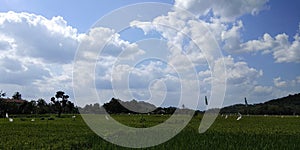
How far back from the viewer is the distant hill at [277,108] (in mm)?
75875

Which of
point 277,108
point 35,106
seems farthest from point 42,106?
point 277,108

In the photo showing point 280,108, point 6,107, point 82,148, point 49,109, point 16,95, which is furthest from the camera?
point 16,95

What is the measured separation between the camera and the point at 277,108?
7650 centimetres

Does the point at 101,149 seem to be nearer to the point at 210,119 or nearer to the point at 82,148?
the point at 82,148

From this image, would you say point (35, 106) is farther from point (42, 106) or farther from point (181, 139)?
point (181, 139)

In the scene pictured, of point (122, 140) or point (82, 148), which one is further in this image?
point (122, 140)

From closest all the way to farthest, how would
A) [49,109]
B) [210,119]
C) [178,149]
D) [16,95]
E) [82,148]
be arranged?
[178,149], [82,148], [210,119], [49,109], [16,95]

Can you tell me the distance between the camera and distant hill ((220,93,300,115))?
75.9 m

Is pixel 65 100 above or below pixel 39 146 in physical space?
above

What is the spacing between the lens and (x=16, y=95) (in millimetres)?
82938

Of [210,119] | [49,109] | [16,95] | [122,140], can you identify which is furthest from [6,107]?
[122,140]

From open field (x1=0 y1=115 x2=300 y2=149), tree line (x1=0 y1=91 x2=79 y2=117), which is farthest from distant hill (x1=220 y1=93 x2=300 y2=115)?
open field (x1=0 y1=115 x2=300 y2=149)

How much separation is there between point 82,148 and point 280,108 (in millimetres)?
72035

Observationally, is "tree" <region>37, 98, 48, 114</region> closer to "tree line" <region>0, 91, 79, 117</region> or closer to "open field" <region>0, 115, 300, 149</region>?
"tree line" <region>0, 91, 79, 117</region>
